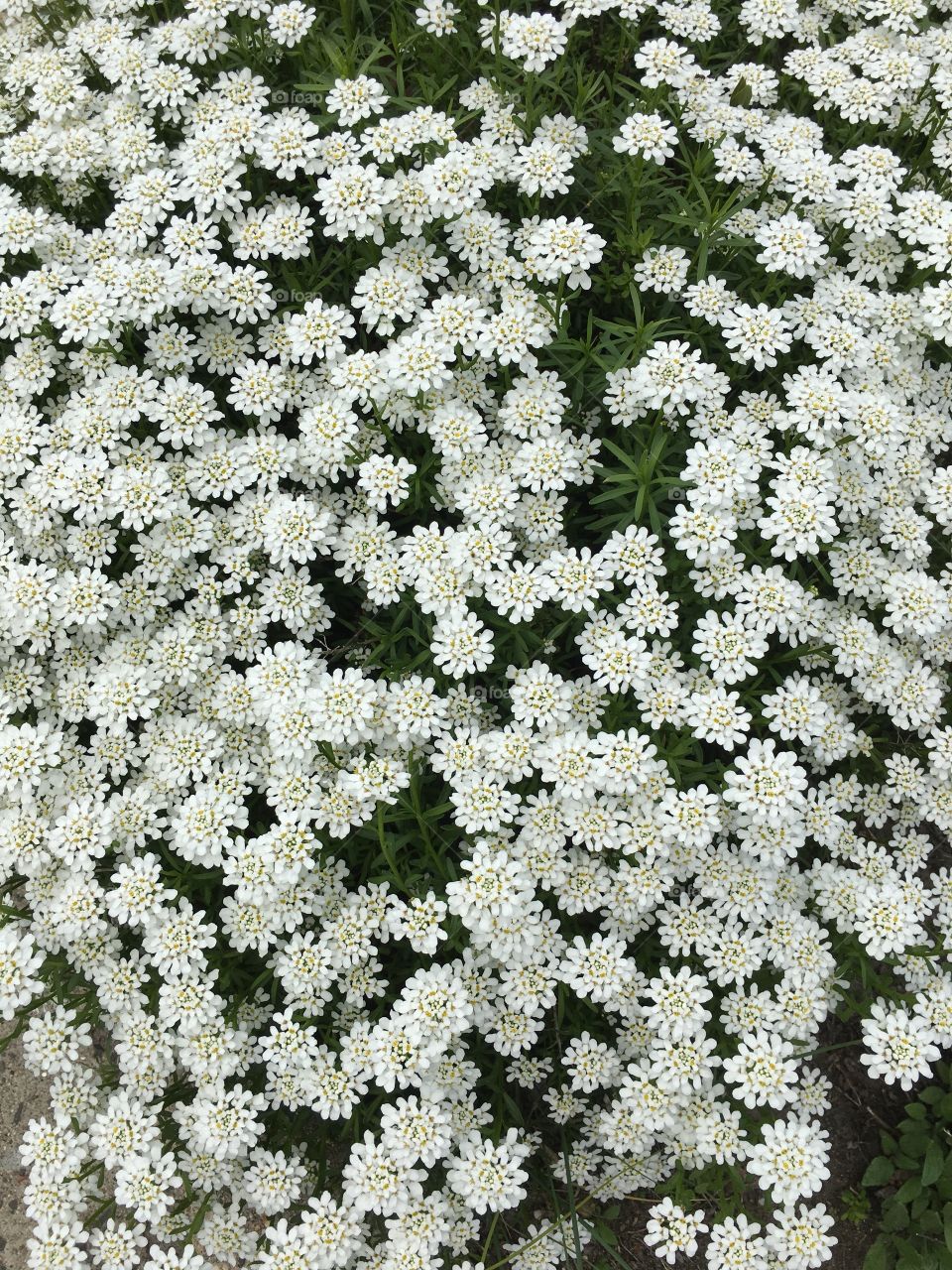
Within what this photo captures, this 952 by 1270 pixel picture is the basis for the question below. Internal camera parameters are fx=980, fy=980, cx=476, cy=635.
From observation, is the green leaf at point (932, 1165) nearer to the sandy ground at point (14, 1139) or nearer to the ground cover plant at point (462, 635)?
the ground cover plant at point (462, 635)

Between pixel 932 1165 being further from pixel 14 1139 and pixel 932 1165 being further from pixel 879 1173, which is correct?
pixel 14 1139

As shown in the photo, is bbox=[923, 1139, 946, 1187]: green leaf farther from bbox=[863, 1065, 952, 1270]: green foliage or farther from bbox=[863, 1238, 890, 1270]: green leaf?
bbox=[863, 1238, 890, 1270]: green leaf

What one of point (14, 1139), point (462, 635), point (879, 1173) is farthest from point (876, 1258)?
point (14, 1139)

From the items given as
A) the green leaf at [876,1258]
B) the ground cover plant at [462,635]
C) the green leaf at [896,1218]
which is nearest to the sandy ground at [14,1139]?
the ground cover plant at [462,635]

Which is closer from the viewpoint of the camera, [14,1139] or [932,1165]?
[932,1165]

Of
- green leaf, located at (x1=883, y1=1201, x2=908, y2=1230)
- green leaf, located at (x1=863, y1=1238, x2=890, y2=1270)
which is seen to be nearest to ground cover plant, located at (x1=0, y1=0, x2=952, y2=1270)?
green leaf, located at (x1=863, y1=1238, x2=890, y2=1270)

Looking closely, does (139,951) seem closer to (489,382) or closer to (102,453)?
(102,453)

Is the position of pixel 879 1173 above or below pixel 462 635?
below
